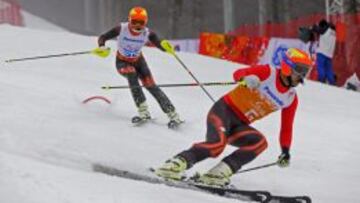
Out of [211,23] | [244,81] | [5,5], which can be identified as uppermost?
[244,81]

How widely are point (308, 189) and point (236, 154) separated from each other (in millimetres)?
1354

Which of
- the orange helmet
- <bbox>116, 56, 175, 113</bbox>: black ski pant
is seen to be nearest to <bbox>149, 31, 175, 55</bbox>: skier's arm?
<bbox>116, 56, 175, 113</bbox>: black ski pant

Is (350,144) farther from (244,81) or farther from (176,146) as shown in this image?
(244,81)

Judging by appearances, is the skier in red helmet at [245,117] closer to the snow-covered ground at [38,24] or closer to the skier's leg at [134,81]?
the skier's leg at [134,81]

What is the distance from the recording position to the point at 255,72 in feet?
23.5

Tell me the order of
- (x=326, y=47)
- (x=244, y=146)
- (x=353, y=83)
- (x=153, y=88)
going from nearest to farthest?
1. (x=244, y=146)
2. (x=153, y=88)
3. (x=326, y=47)
4. (x=353, y=83)

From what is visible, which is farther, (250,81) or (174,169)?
(250,81)

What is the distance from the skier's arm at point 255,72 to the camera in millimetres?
7125

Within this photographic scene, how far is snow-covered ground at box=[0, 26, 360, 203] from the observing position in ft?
19.9

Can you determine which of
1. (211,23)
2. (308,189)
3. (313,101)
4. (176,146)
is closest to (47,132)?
(176,146)

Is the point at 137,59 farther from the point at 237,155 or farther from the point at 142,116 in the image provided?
the point at 237,155

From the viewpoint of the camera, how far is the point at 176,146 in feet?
30.5

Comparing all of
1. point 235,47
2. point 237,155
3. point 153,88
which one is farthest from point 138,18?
point 235,47

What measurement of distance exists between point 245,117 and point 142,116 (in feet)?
10.4
